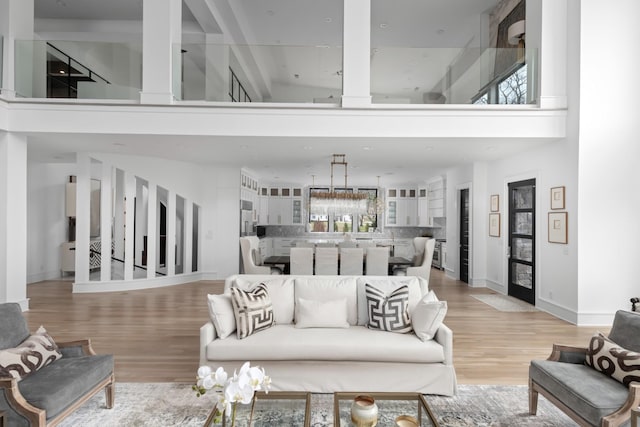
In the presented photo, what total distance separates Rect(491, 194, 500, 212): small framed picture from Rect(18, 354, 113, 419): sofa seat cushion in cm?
664

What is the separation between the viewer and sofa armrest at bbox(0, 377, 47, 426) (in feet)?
6.32

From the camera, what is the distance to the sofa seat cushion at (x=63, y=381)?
203cm

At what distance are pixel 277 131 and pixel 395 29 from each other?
402cm

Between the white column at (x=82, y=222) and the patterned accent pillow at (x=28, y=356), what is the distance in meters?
4.75

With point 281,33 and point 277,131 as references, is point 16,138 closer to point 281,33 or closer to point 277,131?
point 277,131

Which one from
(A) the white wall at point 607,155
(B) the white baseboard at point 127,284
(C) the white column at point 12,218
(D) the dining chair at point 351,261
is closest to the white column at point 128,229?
(B) the white baseboard at point 127,284

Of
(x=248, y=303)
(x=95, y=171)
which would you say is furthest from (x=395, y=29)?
(x=95, y=171)

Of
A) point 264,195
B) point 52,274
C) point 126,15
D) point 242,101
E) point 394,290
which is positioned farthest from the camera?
point 264,195

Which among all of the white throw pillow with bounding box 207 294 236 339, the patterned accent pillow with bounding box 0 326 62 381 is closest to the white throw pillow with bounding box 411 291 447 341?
the white throw pillow with bounding box 207 294 236 339

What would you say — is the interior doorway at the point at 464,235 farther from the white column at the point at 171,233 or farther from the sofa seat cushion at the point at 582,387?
the white column at the point at 171,233

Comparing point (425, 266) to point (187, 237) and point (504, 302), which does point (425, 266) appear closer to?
point (504, 302)

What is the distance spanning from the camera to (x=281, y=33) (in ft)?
25.1

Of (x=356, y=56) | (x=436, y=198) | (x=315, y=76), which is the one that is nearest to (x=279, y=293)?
(x=315, y=76)

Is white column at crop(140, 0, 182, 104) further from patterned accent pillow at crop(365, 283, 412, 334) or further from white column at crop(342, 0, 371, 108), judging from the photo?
patterned accent pillow at crop(365, 283, 412, 334)
